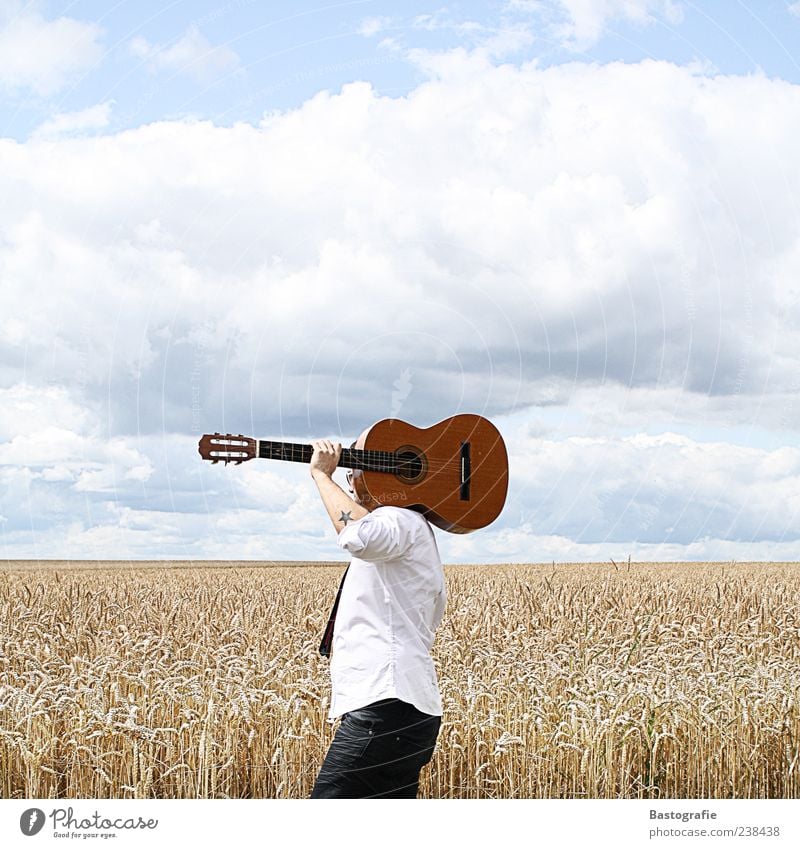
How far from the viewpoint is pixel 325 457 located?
13.0 feet

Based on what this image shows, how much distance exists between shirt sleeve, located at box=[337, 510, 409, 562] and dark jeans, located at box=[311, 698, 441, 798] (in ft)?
1.96

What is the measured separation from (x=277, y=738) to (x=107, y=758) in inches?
39.5

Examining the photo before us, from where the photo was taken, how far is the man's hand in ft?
12.9

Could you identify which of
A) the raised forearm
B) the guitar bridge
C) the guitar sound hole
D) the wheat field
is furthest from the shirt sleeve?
the wheat field

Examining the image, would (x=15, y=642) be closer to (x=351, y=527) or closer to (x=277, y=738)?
(x=277, y=738)

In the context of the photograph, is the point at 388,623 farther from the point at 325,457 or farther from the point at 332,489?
the point at 325,457

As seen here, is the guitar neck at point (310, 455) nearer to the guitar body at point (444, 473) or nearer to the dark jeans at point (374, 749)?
the guitar body at point (444, 473)

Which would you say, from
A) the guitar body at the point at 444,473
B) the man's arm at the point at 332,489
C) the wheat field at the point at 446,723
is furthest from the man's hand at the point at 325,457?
the wheat field at the point at 446,723

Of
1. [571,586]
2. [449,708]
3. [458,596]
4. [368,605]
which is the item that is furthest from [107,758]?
[571,586]

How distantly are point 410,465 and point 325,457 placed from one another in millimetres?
439

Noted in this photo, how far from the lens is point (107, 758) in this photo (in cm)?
523

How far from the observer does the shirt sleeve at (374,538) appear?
3.43 meters

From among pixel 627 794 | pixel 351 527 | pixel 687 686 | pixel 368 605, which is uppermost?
pixel 351 527

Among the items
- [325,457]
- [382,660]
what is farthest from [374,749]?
[325,457]
